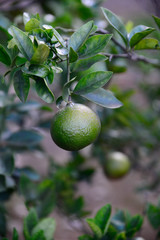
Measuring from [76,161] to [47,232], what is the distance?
735 millimetres

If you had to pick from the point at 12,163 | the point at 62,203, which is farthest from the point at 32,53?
the point at 62,203

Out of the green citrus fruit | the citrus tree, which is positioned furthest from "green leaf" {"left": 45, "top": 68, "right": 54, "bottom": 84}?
the green citrus fruit

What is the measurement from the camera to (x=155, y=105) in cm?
217

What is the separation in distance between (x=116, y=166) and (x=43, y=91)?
104cm

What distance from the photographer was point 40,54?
0.68 m

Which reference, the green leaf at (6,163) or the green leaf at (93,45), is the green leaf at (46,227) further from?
the green leaf at (93,45)

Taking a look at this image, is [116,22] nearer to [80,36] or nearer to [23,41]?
[80,36]

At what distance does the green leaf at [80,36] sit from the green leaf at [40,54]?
90 mm

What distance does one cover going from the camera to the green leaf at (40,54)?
659 millimetres

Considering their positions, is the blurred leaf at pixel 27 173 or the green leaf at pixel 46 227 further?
the blurred leaf at pixel 27 173

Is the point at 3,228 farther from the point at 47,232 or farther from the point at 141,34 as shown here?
the point at 141,34

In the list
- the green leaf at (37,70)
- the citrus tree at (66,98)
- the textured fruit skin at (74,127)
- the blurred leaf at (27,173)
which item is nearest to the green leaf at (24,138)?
the citrus tree at (66,98)

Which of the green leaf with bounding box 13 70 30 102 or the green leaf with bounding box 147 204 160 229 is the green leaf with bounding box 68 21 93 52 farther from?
the green leaf with bounding box 147 204 160 229

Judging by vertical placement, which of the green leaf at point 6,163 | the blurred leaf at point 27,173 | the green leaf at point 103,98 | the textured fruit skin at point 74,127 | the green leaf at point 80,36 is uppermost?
the green leaf at point 80,36
